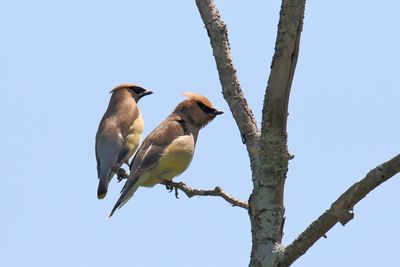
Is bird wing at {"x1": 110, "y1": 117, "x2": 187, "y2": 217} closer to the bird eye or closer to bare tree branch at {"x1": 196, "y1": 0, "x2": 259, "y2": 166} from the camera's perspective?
the bird eye

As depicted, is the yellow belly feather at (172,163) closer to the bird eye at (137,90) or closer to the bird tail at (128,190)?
the bird tail at (128,190)

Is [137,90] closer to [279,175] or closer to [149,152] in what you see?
[149,152]

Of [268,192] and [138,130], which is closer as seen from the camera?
[268,192]

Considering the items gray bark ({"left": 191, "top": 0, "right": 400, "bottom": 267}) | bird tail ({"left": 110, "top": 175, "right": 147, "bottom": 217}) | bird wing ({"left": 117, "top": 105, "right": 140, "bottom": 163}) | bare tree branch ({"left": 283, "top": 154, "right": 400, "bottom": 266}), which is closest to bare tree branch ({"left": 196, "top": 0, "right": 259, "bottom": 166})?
gray bark ({"left": 191, "top": 0, "right": 400, "bottom": 267})

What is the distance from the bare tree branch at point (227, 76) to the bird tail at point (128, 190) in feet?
5.95

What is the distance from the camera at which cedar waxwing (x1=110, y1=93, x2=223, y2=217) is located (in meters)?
6.89

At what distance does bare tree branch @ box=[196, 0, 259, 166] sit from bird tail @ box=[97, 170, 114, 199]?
2.51 meters

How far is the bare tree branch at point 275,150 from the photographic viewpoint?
12.7ft

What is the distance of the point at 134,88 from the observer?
8812mm

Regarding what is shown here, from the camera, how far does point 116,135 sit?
7.94 meters

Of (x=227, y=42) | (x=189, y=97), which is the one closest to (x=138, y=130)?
(x=189, y=97)

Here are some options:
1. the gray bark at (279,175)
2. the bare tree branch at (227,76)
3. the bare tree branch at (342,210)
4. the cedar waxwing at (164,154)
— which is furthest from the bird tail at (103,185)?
the bare tree branch at (342,210)

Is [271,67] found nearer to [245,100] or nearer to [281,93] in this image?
[281,93]

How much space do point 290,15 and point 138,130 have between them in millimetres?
4340
